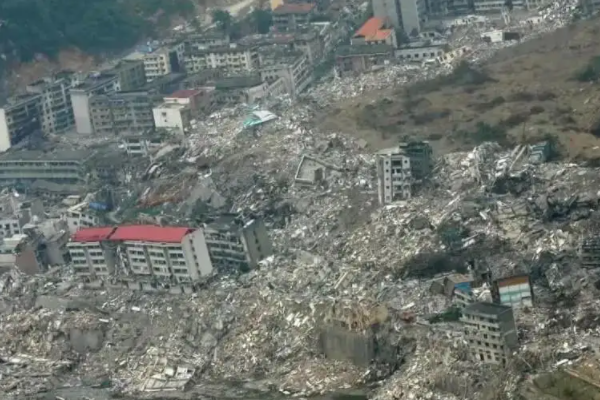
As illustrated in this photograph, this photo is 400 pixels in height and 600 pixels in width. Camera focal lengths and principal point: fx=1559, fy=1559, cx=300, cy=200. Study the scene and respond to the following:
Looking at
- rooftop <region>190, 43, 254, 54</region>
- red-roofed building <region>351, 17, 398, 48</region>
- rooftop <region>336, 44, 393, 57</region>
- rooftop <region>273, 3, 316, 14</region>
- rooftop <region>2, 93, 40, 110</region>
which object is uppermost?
rooftop <region>273, 3, 316, 14</region>

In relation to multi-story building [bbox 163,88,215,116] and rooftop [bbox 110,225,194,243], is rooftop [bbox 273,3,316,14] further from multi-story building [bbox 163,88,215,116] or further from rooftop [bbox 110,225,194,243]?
rooftop [bbox 110,225,194,243]

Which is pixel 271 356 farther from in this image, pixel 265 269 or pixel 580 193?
pixel 580 193

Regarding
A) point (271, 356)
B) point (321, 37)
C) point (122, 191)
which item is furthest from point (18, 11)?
point (271, 356)

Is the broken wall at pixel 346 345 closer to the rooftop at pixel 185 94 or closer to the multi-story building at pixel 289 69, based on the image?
the rooftop at pixel 185 94

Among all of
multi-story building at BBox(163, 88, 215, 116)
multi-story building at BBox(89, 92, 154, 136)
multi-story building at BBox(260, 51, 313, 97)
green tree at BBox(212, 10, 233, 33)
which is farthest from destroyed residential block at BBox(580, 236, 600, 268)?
green tree at BBox(212, 10, 233, 33)

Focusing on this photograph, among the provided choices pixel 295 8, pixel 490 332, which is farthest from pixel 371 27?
pixel 490 332

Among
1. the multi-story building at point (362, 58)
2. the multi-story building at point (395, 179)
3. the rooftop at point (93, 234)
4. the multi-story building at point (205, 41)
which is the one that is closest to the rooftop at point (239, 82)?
the multi-story building at point (362, 58)

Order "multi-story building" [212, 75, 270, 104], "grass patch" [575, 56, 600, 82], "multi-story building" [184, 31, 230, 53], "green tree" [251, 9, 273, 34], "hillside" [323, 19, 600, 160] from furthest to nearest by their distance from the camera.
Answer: "green tree" [251, 9, 273, 34]
"multi-story building" [184, 31, 230, 53]
"multi-story building" [212, 75, 270, 104]
"grass patch" [575, 56, 600, 82]
"hillside" [323, 19, 600, 160]
